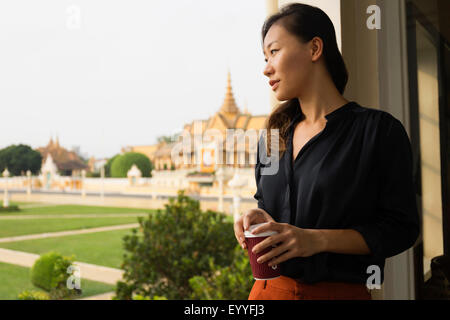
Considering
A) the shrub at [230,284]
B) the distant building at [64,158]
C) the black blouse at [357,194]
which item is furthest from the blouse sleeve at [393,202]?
the distant building at [64,158]

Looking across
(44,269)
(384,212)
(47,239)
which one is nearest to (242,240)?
(384,212)

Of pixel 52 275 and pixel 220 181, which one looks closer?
pixel 52 275

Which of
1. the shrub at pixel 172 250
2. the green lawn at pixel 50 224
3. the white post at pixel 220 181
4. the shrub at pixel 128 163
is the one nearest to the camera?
the shrub at pixel 172 250

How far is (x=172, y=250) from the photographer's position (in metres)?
2.51

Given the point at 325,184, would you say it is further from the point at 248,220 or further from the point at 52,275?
the point at 52,275

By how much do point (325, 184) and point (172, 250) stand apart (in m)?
2.07

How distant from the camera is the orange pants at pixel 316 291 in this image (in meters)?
0.57

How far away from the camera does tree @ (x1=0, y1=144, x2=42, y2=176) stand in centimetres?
254

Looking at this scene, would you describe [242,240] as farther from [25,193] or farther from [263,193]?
[25,193]

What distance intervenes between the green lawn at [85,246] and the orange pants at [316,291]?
721cm

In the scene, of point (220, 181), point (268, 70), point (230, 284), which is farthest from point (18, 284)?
point (268, 70)

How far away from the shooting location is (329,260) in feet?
1.86

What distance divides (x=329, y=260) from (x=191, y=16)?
14.4m

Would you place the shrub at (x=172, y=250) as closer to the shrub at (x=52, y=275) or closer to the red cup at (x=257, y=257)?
the shrub at (x=52, y=275)
